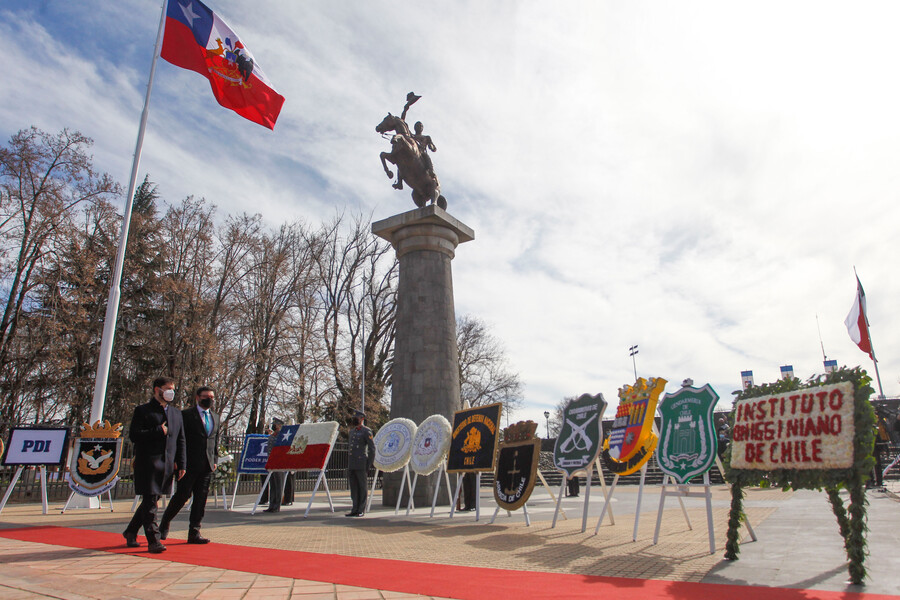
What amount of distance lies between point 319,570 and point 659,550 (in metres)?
3.41

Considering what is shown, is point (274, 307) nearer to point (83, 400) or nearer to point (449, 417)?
point (83, 400)

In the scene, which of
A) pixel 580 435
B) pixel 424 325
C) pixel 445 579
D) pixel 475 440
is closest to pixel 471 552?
pixel 445 579

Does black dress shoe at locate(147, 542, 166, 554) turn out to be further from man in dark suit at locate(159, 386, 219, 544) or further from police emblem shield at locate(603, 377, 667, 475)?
police emblem shield at locate(603, 377, 667, 475)

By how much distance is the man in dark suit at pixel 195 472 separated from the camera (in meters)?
5.96

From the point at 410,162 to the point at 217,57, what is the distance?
4.93 meters

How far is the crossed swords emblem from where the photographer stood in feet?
23.8

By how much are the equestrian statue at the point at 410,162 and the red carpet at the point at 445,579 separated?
9.52m

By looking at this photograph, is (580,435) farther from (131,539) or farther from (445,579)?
(131,539)

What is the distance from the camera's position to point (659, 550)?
557 centimetres

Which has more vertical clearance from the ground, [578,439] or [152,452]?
[578,439]

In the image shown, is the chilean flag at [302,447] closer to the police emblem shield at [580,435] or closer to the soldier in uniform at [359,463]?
the soldier in uniform at [359,463]

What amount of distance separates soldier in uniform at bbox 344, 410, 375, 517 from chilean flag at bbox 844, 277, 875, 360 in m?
20.1

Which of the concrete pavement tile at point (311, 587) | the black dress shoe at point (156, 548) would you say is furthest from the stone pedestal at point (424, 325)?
the concrete pavement tile at point (311, 587)

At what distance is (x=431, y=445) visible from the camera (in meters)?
9.24
